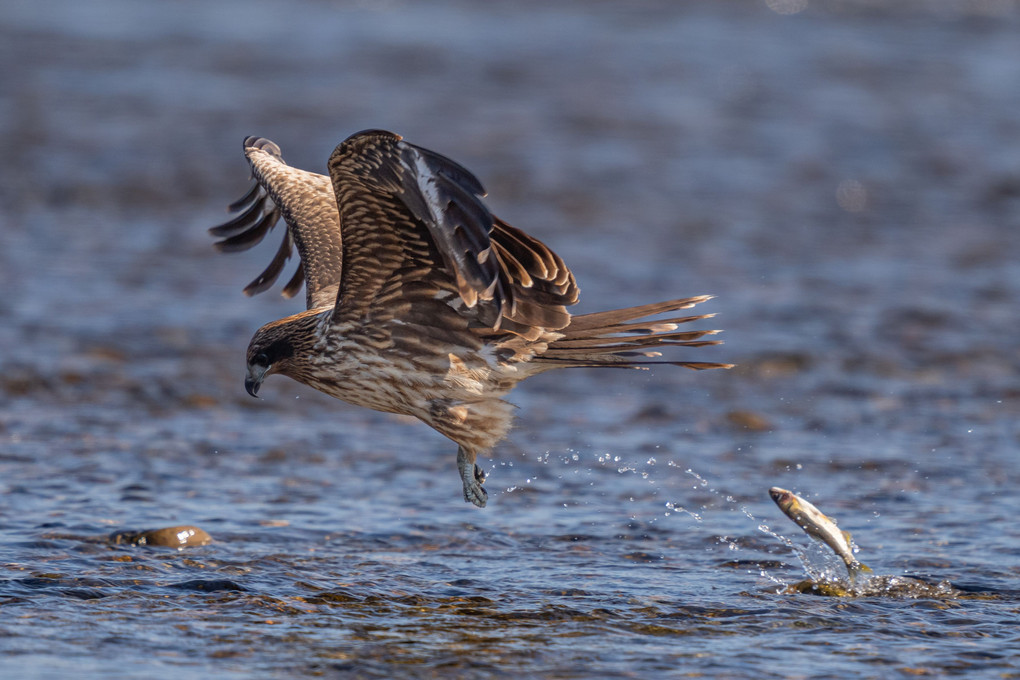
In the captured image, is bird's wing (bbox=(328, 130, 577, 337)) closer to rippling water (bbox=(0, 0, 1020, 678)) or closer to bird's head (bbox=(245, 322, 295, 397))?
bird's head (bbox=(245, 322, 295, 397))

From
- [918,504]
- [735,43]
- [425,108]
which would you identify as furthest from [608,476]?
[735,43]

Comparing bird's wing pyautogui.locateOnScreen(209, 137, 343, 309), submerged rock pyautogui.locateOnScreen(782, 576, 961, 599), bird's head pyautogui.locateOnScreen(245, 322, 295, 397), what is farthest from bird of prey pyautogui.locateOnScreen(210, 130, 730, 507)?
submerged rock pyautogui.locateOnScreen(782, 576, 961, 599)

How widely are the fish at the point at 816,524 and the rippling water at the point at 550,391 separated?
0.20m

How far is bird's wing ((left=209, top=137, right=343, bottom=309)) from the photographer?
6066 millimetres

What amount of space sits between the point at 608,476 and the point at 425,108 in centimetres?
838

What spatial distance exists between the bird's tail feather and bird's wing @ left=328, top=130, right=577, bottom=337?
120 millimetres

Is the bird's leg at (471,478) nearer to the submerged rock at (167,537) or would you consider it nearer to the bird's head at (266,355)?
the bird's head at (266,355)

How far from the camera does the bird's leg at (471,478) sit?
5660 mm

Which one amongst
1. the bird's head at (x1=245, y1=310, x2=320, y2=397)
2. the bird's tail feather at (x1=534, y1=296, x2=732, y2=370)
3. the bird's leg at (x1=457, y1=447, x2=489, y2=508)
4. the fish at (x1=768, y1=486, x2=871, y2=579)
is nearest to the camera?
the fish at (x1=768, y1=486, x2=871, y2=579)

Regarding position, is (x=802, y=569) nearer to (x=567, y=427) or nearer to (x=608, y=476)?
(x=608, y=476)

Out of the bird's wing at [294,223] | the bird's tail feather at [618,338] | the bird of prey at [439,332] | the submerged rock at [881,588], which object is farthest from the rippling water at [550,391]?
the bird's wing at [294,223]

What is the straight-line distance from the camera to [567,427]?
7.22m

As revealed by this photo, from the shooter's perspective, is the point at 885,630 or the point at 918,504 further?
the point at 918,504

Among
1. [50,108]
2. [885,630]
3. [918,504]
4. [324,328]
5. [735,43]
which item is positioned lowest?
[885,630]
